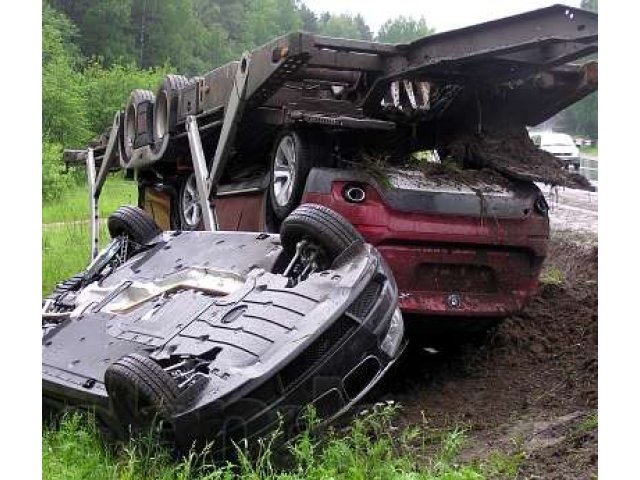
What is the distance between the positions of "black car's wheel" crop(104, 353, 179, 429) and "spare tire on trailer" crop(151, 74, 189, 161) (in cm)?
381

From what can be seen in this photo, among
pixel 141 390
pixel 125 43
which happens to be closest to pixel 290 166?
pixel 141 390

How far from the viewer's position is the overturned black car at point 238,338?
11.0 ft

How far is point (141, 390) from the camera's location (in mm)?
3369

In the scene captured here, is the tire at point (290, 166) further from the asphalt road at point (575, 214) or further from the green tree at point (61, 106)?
the green tree at point (61, 106)

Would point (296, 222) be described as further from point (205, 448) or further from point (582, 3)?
point (582, 3)

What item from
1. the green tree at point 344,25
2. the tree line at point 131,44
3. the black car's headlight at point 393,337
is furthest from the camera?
the green tree at point 344,25

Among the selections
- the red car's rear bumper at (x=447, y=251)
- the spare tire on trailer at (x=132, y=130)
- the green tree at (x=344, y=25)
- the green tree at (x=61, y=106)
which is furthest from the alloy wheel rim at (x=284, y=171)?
the green tree at (x=344, y=25)

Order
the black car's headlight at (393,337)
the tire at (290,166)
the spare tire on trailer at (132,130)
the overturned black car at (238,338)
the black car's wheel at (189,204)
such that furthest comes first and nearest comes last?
the spare tire on trailer at (132,130), the black car's wheel at (189,204), the tire at (290,166), the black car's headlight at (393,337), the overturned black car at (238,338)

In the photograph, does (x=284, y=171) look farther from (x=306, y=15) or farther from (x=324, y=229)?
(x=306, y=15)

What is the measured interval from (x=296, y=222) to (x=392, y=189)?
870 millimetres

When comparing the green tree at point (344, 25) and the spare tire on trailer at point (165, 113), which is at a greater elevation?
the green tree at point (344, 25)

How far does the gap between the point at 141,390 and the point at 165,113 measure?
416 cm

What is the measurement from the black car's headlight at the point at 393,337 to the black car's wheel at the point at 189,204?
3.46m

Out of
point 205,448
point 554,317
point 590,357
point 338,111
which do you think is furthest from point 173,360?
point 554,317
